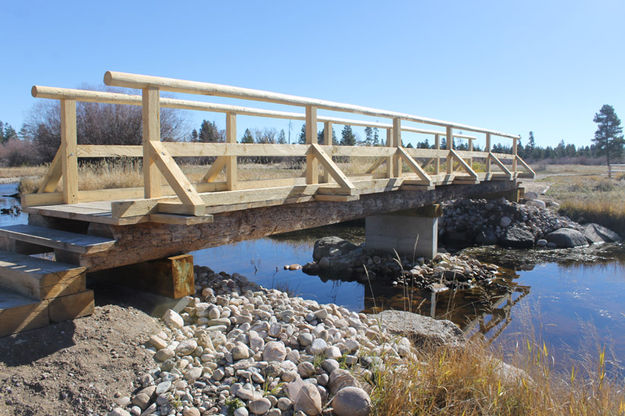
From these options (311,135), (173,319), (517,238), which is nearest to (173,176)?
(173,319)

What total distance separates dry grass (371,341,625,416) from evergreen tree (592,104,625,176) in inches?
2579

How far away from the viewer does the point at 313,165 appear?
6227 mm

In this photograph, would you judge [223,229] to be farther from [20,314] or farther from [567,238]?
[567,238]

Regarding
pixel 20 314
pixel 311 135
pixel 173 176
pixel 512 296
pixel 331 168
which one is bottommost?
pixel 512 296

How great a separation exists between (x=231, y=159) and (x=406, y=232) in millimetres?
6491

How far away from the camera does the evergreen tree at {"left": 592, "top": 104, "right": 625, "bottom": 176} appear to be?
5890 centimetres

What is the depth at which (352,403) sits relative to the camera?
10.7ft

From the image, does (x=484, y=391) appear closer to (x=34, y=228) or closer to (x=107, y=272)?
(x=107, y=272)

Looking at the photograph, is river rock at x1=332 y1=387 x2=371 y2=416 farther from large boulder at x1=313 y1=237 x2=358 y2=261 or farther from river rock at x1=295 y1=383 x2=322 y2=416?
large boulder at x1=313 y1=237 x2=358 y2=261


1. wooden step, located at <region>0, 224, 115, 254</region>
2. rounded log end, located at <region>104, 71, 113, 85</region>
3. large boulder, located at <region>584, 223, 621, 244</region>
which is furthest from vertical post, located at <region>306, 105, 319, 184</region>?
large boulder, located at <region>584, 223, 621, 244</region>

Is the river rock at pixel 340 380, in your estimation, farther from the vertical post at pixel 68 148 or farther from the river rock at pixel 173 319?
the vertical post at pixel 68 148

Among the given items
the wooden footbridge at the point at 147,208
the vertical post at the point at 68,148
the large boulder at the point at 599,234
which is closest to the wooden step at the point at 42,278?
the wooden footbridge at the point at 147,208

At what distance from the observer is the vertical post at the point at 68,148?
203 inches

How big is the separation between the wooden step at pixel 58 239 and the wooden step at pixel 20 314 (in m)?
0.50
